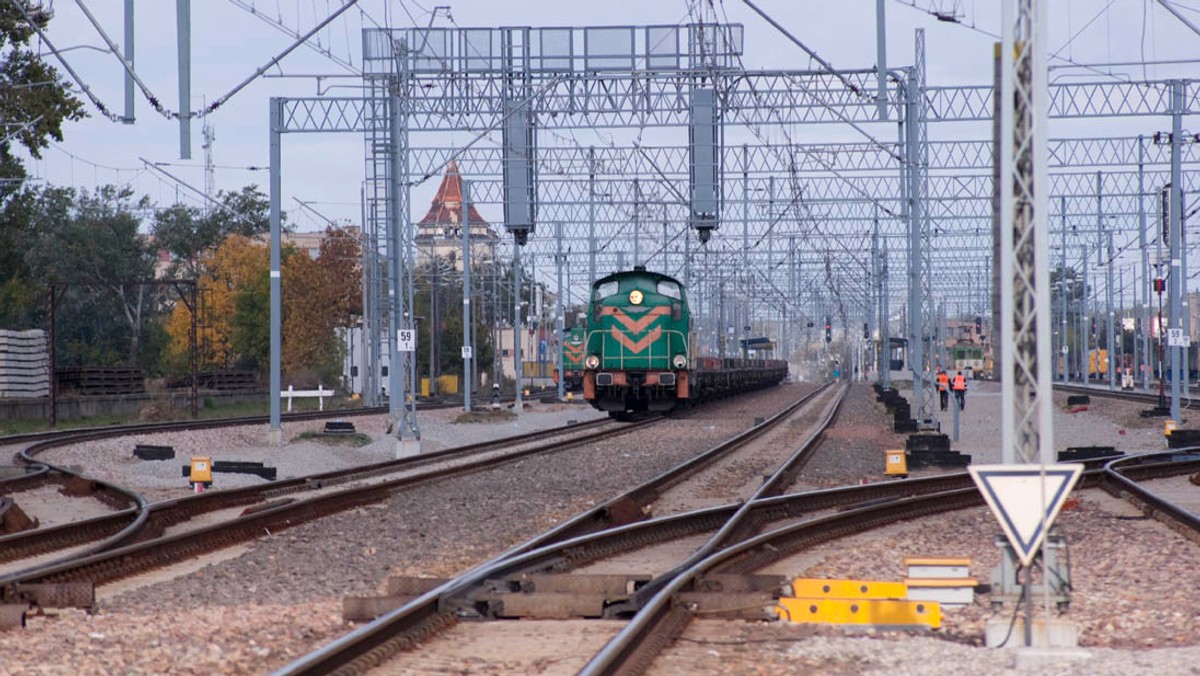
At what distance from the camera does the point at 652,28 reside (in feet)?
109

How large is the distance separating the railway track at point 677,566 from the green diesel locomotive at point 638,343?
18092 mm

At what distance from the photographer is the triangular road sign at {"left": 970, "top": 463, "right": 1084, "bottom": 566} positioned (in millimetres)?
8203

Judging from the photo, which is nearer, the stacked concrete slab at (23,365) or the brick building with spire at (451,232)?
the stacked concrete slab at (23,365)

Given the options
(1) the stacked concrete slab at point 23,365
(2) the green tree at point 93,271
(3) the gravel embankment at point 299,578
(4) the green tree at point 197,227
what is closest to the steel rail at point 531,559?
(3) the gravel embankment at point 299,578

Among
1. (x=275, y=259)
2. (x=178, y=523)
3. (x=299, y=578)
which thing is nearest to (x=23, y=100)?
(x=275, y=259)

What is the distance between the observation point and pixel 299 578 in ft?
38.7

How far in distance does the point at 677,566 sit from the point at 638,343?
2728 centimetres

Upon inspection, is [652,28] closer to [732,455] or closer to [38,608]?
[732,455]

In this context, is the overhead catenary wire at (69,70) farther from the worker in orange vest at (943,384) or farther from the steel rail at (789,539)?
the worker in orange vest at (943,384)

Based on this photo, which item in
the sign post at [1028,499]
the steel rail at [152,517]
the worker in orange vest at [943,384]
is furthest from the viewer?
the worker in orange vest at [943,384]

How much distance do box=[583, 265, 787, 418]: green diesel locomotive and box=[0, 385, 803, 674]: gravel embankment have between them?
1509 cm

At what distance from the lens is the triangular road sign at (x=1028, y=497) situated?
8.20 meters

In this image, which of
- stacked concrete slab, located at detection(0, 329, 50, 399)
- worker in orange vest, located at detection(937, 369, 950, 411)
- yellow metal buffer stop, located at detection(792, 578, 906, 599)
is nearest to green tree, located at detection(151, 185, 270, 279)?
stacked concrete slab, located at detection(0, 329, 50, 399)

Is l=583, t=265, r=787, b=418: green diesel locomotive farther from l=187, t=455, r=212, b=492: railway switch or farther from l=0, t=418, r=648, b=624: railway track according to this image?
l=187, t=455, r=212, b=492: railway switch
